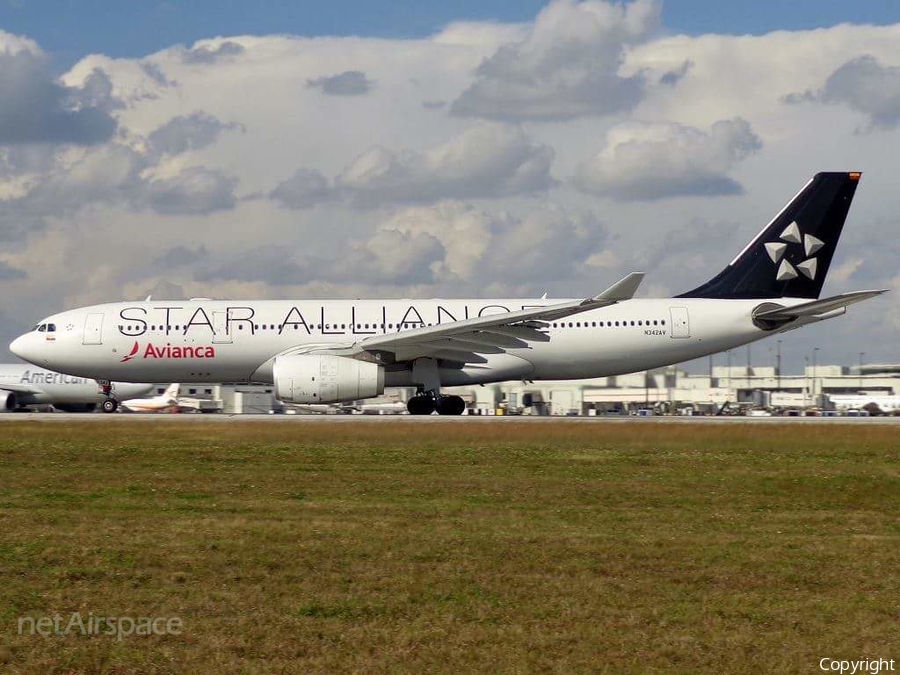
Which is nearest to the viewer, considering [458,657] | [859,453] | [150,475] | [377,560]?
[458,657]

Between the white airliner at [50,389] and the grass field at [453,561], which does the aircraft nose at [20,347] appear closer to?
the grass field at [453,561]

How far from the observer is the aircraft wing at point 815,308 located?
2708 cm

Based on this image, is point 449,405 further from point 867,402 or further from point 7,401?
point 867,402

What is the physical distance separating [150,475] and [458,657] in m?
9.36

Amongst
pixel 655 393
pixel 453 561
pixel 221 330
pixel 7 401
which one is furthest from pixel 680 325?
pixel 655 393

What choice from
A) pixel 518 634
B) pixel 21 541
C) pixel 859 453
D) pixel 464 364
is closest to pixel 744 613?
pixel 518 634

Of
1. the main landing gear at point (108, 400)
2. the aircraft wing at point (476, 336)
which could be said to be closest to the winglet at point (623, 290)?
the aircraft wing at point (476, 336)

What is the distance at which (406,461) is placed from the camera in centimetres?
1744

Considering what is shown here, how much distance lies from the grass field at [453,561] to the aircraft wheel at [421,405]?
12216mm

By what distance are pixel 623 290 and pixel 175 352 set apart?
1284cm

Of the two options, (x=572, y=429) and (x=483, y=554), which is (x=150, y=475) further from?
(x=572, y=429)

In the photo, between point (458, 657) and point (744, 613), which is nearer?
point (458, 657)

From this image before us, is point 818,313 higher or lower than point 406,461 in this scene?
higher

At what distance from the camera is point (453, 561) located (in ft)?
31.9
